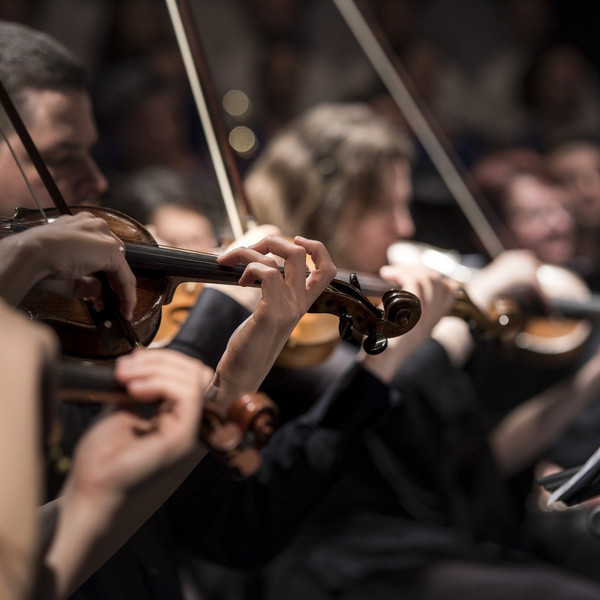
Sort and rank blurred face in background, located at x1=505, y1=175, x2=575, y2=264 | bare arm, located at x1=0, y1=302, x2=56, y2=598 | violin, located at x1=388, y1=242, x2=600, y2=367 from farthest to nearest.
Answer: blurred face in background, located at x1=505, y1=175, x2=575, y2=264 → violin, located at x1=388, y1=242, x2=600, y2=367 → bare arm, located at x1=0, y1=302, x2=56, y2=598

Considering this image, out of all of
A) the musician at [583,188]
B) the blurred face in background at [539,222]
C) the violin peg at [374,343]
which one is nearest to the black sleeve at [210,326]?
the violin peg at [374,343]

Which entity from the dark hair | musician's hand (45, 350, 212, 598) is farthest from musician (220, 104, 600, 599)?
musician's hand (45, 350, 212, 598)

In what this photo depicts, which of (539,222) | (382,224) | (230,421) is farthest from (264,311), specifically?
(539,222)

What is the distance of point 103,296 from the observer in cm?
58

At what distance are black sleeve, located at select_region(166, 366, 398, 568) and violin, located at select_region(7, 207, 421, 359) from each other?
184mm

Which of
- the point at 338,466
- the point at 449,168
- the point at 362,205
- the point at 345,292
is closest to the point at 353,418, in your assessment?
the point at 338,466

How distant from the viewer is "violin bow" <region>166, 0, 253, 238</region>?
A: 0.97 m

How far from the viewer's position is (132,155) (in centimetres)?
165

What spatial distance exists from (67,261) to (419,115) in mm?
1172

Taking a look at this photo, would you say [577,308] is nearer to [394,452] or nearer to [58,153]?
[394,452]

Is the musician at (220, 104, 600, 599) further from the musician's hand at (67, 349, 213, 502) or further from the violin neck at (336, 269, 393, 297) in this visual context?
the musician's hand at (67, 349, 213, 502)

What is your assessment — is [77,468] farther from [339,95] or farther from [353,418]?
[339,95]

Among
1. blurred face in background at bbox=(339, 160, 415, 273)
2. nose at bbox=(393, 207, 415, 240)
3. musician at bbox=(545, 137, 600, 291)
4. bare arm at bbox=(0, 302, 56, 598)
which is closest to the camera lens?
bare arm at bbox=(0, 302, 56, 598)

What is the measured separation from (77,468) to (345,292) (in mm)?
318
